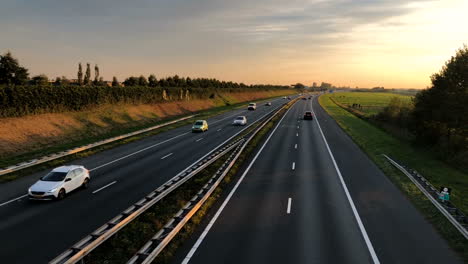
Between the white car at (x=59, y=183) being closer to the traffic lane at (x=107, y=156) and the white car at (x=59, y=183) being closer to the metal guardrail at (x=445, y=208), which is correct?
the traffic lane at (x=107, y=156)

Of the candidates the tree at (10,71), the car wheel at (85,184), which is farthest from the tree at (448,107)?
the tree at (10,71)

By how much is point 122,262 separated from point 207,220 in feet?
14.3

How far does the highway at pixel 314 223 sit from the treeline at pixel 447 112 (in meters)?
14.0

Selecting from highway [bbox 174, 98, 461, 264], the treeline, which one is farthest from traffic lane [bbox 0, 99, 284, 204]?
the treeline

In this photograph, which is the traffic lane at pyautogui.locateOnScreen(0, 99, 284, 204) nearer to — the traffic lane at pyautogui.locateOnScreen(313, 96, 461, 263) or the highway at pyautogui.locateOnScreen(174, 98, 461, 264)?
the highway at pyautogui.locateOnScreen(174, 98, 461, 264)

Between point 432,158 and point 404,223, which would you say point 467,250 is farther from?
point 432,158

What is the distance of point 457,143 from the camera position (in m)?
31.4

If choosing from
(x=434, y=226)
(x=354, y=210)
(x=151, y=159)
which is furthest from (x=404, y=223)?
(x=151, y=159)

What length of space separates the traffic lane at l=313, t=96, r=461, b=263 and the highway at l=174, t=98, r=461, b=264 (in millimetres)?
36

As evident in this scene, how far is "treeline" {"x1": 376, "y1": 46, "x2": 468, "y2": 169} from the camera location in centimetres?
3050

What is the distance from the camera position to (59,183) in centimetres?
1622

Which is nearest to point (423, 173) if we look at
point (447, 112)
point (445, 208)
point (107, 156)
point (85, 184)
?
point (445, 208)

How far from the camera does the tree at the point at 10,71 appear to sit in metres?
37.4

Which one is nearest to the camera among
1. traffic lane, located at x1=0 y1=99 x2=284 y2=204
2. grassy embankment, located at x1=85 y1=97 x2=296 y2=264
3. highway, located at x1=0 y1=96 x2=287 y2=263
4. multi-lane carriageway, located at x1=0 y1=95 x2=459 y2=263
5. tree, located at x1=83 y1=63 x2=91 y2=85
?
grassy embankment, located at x1=85 y1=97 x2=296 y2=264
